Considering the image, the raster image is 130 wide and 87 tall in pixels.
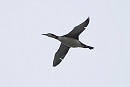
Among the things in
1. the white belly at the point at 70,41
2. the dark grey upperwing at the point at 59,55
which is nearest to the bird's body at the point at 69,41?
the white belly at the point at 70,41

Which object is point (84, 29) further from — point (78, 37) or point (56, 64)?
point (56, 64)

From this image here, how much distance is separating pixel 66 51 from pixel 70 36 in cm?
201

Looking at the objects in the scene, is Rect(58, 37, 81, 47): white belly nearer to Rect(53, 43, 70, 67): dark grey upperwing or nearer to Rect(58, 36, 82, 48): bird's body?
Rect(58, 36, 82, 48): bird's body

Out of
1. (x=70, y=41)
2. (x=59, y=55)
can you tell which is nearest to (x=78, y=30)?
(x=70, y=41)

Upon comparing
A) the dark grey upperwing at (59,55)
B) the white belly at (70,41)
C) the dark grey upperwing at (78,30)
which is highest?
the dark grey upperwing at (78,30)

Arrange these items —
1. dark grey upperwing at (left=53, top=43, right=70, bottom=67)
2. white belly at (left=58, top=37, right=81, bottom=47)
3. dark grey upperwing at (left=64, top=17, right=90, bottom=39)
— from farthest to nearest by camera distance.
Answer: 1. dark grey upperwing at (left=53, top=43, right=70, bottom=67)
2. white belly at (left=58, top=37, right=81, bottom=47)
3. dark grey upperwing at (left=64, top=17, right=90, bottom=39)

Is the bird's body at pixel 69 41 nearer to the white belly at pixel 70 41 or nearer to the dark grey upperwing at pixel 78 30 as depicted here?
the white belly at pixel 70 41

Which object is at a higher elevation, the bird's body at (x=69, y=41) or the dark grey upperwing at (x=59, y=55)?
the bird's body at (x=69, y=41)

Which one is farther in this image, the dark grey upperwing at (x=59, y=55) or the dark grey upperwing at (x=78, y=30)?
the dark grey upperwing at (x=59, y=55)

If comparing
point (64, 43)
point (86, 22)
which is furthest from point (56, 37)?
point (86, 22)

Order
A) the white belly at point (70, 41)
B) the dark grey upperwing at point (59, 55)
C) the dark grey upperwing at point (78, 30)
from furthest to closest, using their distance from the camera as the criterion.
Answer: the dark grey upperwing at point (59, 55) → the white belly at point (70, 41) → the dark grey upperwing at point (78, 30)

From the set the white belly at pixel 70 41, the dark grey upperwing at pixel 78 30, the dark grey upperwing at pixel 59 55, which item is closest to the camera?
the dark grey upperwing at pixel 78 30

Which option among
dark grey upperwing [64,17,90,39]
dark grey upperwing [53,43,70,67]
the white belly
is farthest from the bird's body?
dark grey upperwing [53,43,70,67]

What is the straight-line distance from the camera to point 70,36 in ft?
83.1
